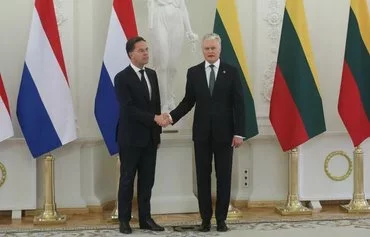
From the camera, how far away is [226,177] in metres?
4.14

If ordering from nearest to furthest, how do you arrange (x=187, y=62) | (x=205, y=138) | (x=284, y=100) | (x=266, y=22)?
(x=205, y=138)
(x=284, y=100)
(x=266, y=22)
(x=187, y=62)

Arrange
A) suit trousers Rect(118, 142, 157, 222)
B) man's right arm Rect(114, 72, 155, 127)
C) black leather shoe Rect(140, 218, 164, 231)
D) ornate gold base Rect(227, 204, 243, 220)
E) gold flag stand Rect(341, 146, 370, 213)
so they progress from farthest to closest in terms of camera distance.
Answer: gold flag stand Rect(341, 146, 370, 213) → ornate gold base Rect(227, 204, 243, 220) → black leather shoe Rect(140, 218, 164, 231) → suit trousers Rect(118, 142, 157, 222) → man's right arm Rect(114, 72, 155, 127)

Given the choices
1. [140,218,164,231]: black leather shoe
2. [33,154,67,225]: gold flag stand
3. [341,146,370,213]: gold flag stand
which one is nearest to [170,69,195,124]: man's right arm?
[140,218,164,231]: black leather shoe

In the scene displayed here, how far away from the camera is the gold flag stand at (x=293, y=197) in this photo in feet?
15.9

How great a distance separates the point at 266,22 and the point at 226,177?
1.70 m

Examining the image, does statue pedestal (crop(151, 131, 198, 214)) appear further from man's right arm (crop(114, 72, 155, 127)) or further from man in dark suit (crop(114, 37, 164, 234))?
man's right arm (crop(114, 72, 155, 127))

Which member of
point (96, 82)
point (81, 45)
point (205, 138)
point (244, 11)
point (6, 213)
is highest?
point (244, 11)

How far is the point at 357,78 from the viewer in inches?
191

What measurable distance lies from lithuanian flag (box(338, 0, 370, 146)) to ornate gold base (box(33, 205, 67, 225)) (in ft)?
8.07

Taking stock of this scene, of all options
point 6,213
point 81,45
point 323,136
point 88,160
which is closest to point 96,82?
point 81,45

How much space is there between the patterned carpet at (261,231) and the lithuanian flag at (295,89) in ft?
2.50

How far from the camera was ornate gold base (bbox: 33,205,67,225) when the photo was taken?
4555 mm

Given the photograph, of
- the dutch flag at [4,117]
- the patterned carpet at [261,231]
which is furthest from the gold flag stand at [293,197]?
the dutch flag at [4,117]

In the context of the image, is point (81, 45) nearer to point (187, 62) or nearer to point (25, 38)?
point (25, 38)
